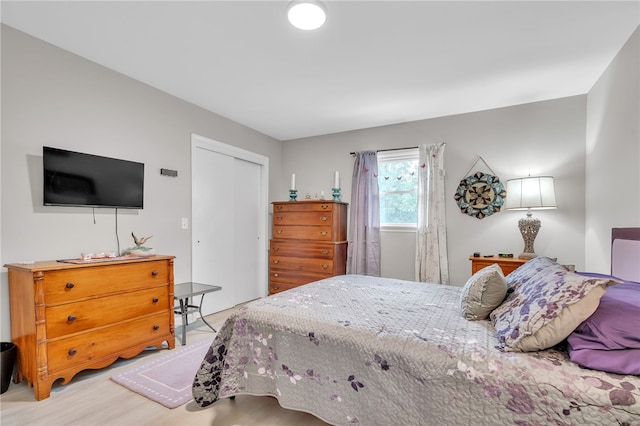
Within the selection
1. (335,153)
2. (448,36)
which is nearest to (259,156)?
(335,153)

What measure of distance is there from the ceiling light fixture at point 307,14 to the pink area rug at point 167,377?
2.60m

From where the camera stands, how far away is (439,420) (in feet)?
4.10

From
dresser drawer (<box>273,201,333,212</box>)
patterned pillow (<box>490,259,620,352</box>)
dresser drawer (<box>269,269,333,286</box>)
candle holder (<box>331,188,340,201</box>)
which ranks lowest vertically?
dresser drawer (<box>269,269,333,286</box>)

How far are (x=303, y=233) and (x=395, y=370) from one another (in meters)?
2.87

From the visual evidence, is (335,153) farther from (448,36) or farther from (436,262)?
(448,36)

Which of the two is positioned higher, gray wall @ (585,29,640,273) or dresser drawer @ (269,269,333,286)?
gray wall @ (585,29,640,273)

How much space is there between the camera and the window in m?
4.10

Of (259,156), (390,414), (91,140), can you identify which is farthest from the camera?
(259,156)

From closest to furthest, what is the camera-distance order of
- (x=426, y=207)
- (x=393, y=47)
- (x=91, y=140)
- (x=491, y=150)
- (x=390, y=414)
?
(x=390, y=414)
(x=393, y=47)
(x=91, y=140)
(x=491, y=150)
(x=426, y=207)

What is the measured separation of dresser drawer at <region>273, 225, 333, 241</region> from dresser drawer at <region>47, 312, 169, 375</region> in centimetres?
188

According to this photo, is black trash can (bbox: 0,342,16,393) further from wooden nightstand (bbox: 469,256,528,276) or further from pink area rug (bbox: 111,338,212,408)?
wooden nightstand (bbox: 469,256,528,276)

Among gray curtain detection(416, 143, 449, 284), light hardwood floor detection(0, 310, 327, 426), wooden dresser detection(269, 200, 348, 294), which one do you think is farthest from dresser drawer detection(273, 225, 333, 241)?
light hardwood floor detection(0, 310, 327, 426)

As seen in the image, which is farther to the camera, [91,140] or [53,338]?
[91,140]

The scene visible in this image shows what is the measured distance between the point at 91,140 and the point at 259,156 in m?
2.24
